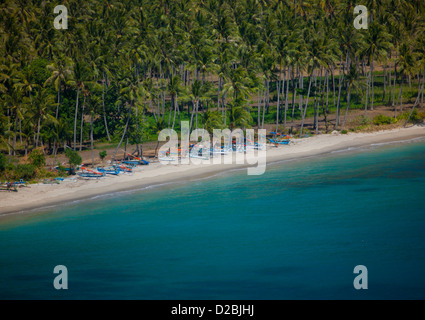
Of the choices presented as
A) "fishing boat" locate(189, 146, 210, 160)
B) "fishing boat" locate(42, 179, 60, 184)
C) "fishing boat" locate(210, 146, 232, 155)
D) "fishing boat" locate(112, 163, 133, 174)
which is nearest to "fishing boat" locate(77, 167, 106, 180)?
Result: "fishing boat" locate(112, 163, 133, 174)

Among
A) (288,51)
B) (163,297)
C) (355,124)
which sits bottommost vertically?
(163,297)

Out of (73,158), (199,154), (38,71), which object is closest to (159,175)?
(199,154)

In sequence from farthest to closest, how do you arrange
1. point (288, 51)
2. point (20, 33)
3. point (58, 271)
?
point (20, 33)
point (288, 51)
point (58, 271)

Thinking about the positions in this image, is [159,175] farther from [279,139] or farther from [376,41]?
[376,41]

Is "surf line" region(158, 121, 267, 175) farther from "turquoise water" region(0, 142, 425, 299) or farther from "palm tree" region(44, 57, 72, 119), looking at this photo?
"palm tree" region(44, 57, 72, 119)

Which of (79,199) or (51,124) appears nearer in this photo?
(79,199)
